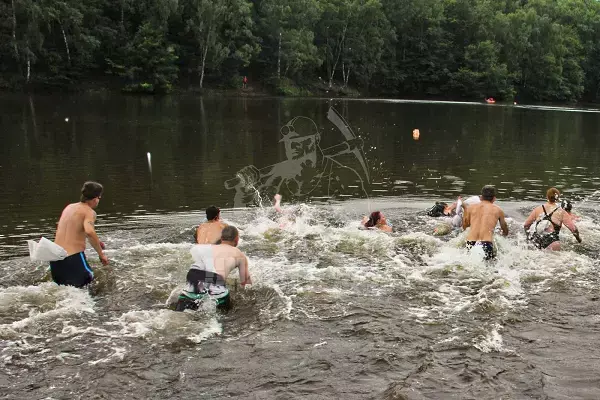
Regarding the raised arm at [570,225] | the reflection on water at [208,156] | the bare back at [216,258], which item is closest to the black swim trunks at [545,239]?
the raised arm at [570,225]

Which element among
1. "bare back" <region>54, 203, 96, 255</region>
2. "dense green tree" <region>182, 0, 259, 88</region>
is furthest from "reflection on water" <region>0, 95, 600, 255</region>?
"dense green tree" <region>182, 0, 259, 88</region>

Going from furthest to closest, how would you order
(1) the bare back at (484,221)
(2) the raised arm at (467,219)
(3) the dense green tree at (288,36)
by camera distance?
1. (3) the dense green tree at (288,36)
2. (2) the raised arm at (467,219)
3. (1) the bare back at (484,221)

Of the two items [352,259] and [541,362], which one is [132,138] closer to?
[352,259]

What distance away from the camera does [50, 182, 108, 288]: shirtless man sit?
825cm

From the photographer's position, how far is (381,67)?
81688mm

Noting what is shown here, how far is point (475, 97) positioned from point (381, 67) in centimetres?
1600

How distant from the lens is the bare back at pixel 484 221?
10.8 meters

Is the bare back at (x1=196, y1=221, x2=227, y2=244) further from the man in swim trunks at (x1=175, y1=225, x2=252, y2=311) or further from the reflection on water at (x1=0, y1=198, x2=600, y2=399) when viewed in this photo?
the man in swim trunks at (x1=175, y1=225, x2=252, y2=311)

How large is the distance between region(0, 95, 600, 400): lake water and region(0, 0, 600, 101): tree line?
130ft

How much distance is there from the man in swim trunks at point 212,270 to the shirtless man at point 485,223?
5208mm

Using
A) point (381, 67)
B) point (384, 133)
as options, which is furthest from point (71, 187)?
point (381, 67)

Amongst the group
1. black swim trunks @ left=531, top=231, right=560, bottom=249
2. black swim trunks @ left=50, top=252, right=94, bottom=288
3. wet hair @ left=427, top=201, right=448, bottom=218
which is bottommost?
black swim trunks @ left=531, top=231, right=560, bottom=249

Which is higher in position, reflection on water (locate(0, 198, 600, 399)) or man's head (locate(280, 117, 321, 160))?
man's head (locate(280, 117, 321, 160))

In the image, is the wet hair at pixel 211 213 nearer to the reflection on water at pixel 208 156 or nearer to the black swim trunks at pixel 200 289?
the black swim trunks at pixel 200 289
